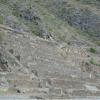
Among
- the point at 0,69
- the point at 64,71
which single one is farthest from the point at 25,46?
the point at 0,69

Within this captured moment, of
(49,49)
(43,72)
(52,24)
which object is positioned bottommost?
(43,72)

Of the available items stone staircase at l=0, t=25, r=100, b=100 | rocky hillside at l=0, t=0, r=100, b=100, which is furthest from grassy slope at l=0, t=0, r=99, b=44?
stone staircase at l=0, t=25, r=100, b=100

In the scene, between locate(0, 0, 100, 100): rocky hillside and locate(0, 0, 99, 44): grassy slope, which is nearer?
Answer: locate(0, 0, 100, 100): rocky hillside

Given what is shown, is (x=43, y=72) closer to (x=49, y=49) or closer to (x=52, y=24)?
(x=49, y=49)

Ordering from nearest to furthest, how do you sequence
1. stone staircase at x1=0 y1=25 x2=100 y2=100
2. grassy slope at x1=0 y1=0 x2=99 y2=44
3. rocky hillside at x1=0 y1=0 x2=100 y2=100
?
stone staircase at x1=0 y1=25 x2=100 y2=100 → rocky hillside at x1=0 y1=0 x2=100 y2=100 → grassy slope at x1=0 y1=0 x2=99 y2=44

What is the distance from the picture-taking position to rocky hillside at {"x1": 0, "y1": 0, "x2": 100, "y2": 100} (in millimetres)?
23297

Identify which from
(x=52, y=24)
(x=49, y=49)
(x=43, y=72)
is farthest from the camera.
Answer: (x=52, y=24)

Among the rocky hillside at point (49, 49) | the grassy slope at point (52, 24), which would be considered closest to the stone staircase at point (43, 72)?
the rocky hillside at point (49, 49)

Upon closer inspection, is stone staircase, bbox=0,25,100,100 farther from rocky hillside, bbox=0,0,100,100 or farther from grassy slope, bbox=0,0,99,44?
grassy slope, bbox=0,0,99,44

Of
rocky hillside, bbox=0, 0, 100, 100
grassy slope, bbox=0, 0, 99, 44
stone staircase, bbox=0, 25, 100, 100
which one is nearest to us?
stone staircase, bbox=0, 25, 100, 100

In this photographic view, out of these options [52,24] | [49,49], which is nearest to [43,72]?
[49,49]

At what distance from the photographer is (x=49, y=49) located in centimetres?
3503

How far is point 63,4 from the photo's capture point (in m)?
53.8

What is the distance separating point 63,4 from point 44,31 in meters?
11.7
